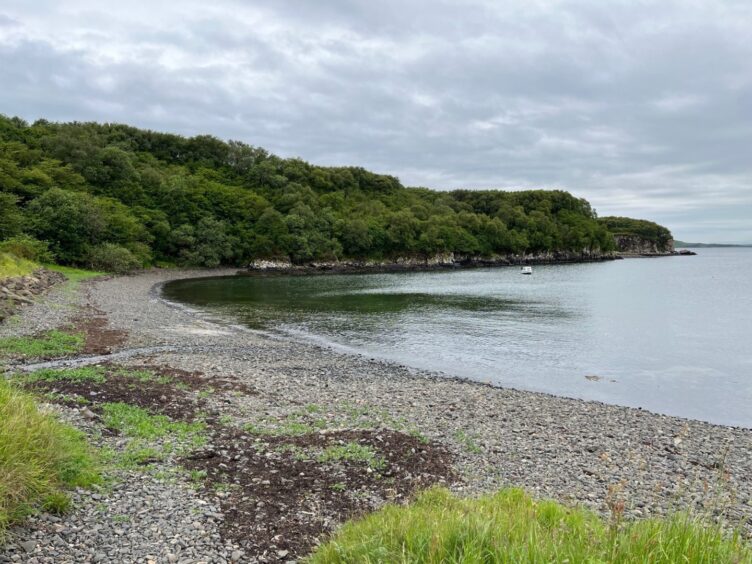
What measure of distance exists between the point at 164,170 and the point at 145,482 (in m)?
161

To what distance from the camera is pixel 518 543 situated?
4.64 m

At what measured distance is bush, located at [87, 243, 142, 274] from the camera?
82.2 meters

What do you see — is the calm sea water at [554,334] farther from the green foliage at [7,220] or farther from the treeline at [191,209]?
the treeline at [191,209]

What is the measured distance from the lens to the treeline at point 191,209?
82.9 metres

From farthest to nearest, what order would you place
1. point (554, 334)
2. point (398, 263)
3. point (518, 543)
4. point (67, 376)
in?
1. point (398, 263)
2. point (554, 334)
3. point (67, 376)
4. point (518, 543)

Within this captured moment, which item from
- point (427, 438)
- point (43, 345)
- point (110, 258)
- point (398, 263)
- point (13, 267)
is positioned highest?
point (398, 263)

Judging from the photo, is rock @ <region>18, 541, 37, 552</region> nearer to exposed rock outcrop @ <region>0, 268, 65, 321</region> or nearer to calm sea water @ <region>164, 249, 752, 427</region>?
calm sea water @ <region>164, 249, 752, 427</region>

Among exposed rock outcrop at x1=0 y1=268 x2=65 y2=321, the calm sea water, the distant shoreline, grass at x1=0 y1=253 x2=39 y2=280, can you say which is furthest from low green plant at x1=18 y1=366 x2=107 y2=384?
the distant shoreline

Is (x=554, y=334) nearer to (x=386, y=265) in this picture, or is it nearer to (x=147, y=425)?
(x=147, y=425)

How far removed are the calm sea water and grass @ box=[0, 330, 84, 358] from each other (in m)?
16.1

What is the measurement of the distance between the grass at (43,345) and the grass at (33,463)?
13770 millimetres

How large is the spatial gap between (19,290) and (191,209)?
3699 inches

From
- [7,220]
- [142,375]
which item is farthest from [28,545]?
[7,220]

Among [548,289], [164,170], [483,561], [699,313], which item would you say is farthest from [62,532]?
[164,170]
